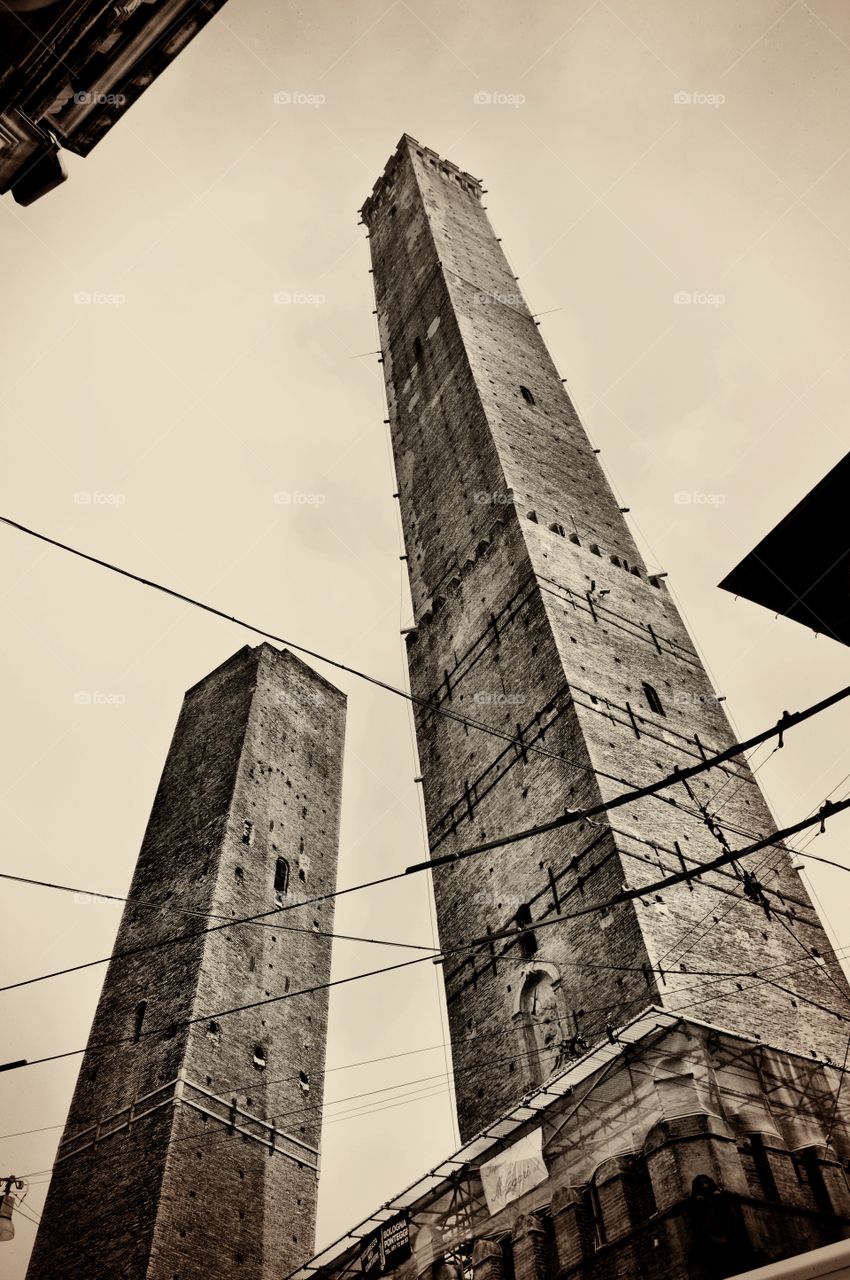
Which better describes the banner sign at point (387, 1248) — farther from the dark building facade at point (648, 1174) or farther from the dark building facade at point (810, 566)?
the dark building facade at point (810, 566)

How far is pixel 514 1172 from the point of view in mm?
8703

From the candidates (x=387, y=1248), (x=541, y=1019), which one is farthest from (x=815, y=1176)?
(x=387, y=1248)

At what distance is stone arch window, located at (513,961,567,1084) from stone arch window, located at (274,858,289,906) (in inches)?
388

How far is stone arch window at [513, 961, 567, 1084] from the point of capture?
412 inches

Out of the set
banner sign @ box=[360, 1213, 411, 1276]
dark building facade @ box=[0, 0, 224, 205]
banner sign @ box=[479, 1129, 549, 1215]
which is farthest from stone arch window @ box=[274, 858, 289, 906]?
dark building facade @ box=[0, 0, 224, 205]

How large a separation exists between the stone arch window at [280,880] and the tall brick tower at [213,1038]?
57 mm

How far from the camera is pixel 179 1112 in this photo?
50.3 feet

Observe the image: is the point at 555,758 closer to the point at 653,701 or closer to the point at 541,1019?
the point at 653,701

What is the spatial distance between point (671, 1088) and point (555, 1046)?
2.33m

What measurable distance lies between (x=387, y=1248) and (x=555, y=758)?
5542 mm

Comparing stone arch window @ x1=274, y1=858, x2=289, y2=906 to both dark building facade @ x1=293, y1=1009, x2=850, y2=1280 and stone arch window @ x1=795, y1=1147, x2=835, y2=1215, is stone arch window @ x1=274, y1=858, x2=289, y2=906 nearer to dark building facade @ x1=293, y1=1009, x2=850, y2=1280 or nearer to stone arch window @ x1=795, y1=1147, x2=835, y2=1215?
dark building facade @ x1=293, y1=1009, x2=850, y2=1280

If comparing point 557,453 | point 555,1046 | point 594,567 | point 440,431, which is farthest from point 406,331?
point 555,1046

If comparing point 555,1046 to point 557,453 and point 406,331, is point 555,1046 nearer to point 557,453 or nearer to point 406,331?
point 557,453

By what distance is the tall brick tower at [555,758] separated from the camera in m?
10.3
